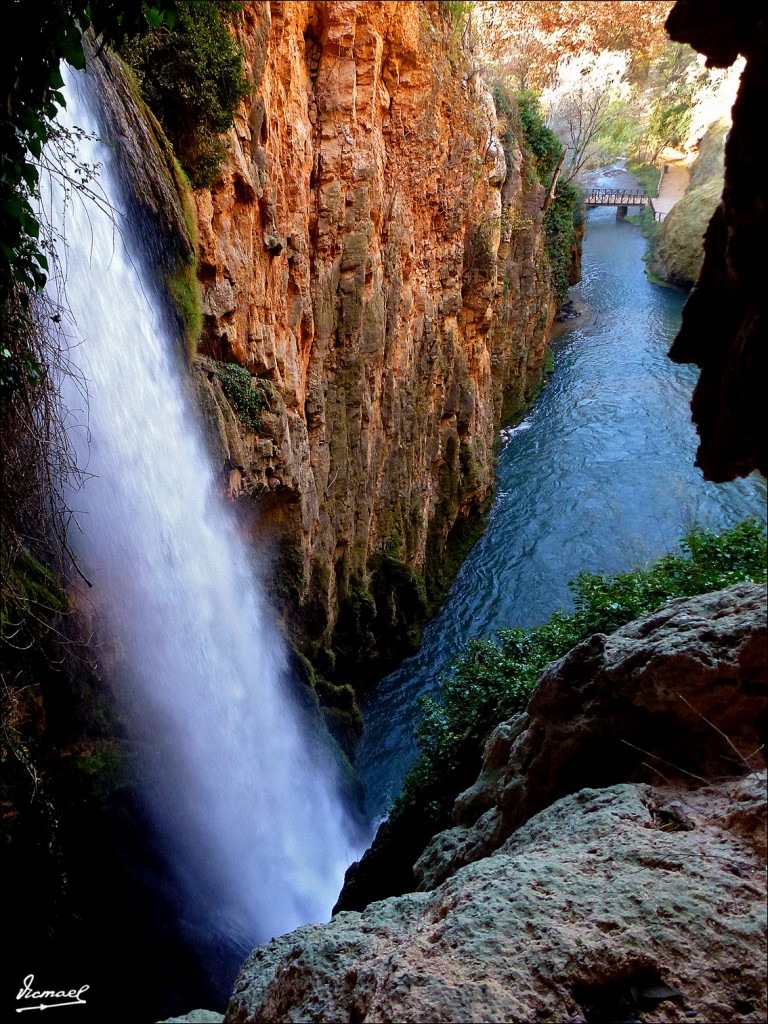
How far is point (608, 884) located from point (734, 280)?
10.3 feet

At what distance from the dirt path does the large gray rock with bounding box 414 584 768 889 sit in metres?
49.4

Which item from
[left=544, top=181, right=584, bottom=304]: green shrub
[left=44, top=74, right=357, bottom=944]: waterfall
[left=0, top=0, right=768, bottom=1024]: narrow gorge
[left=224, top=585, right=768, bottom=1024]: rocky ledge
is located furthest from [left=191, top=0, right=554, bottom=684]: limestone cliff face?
[left=544, top=181, right=584, bottom=304]: green shrub

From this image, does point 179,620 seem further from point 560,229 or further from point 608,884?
point 560,229

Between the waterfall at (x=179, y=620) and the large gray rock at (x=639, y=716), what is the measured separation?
3.90m

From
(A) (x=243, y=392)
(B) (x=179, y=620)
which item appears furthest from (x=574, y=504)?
(B) (x=179, y=620)

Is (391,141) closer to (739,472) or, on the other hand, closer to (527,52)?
(739,472)

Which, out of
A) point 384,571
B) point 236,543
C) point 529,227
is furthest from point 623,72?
point 236,543

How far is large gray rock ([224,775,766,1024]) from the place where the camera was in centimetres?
285

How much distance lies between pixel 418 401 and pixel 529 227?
1212 centimetres

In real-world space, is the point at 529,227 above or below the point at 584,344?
above

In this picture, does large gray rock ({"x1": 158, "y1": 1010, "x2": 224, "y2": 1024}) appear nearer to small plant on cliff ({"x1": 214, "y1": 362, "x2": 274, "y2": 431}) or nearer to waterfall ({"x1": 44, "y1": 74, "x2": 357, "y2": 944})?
waterfall ({"x1": 44, "y1": 74, "x2": 357, "y2": 944})

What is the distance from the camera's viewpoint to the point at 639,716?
4.85m

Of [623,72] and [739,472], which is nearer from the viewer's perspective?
[739,472]

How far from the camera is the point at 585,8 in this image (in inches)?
870
